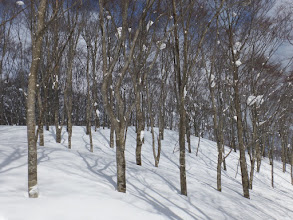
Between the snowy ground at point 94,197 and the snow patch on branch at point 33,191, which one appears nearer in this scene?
the snowy ground at point 94,197

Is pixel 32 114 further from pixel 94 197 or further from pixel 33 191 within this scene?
pixel 94 197

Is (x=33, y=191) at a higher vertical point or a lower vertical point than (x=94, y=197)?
higher

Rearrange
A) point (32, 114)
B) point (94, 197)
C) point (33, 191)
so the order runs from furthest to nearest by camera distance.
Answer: point (94, 197), point (32, 114), point (33, 191)

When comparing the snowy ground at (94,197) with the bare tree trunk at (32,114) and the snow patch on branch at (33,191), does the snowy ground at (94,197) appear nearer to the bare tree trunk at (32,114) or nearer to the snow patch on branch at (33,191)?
the snow patch on branch at (33,191)

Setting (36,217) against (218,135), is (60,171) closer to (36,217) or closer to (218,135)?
(36,217)

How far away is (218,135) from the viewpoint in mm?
9797

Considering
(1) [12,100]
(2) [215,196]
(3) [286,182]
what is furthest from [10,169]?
(1) [12,100]

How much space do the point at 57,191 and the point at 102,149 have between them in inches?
378

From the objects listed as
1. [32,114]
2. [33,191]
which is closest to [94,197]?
[33,191]

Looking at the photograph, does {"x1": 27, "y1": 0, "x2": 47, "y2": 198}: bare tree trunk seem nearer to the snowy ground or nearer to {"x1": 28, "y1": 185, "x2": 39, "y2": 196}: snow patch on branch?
{"x1": 28, "y1": 185, "x2": 39, "y2": 196}: snow patch on branch

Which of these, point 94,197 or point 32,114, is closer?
point 32,114

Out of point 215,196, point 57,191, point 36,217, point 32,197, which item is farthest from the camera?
point 215,196

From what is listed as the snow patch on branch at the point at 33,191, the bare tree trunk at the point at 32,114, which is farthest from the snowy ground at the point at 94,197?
the bare tree trunk at the point at 32,114

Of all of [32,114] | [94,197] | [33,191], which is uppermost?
[32,114]
